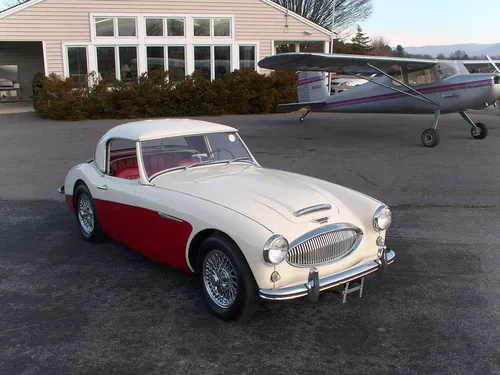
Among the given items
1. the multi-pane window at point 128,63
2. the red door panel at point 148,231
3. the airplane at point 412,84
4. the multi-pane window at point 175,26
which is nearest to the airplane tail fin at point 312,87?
the airplane at point 412,84

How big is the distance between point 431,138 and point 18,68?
22.0 m

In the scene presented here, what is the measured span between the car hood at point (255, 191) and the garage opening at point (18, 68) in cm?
2304

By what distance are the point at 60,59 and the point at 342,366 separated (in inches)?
782

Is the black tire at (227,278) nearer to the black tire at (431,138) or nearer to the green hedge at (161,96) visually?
the black tire at (431,138)

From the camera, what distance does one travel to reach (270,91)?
2067 centimetres

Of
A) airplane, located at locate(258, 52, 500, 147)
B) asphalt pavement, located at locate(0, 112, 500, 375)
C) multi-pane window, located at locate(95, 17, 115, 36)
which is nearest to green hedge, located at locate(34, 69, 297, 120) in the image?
multi-pane window, located at locate(95, 17, 115, 36)

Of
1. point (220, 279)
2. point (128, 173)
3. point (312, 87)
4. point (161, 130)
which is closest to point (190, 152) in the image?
point (161, 130)

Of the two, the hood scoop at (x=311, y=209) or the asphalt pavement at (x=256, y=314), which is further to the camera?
the hood scoop at (x=311, y=209)

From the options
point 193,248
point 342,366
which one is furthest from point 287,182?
point 342,366

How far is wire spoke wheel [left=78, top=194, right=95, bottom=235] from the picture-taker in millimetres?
5594

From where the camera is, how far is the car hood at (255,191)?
3.80 meters

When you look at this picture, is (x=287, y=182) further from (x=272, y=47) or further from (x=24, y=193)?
(x=272, y=47)

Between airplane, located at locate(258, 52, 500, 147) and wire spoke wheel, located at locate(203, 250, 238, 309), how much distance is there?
880 centimetres

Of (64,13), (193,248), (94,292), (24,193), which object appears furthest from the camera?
(64,13)
